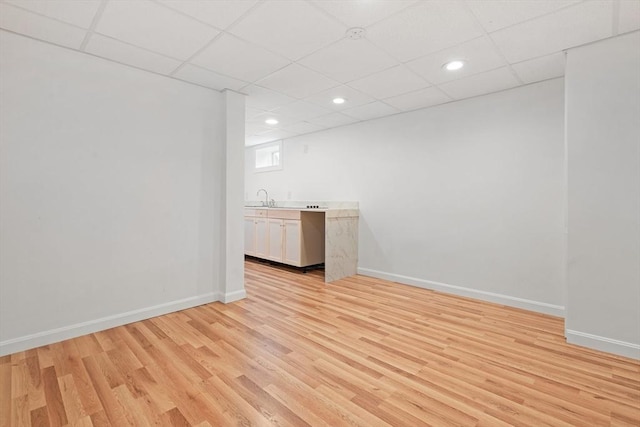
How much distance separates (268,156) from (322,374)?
5.44 m

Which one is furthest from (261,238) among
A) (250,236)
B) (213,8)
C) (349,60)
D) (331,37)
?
(213,8)

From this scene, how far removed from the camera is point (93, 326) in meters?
2.66

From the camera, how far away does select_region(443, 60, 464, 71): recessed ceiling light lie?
2820 mm

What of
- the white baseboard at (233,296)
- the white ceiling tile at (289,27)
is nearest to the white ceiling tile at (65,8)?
the white ceiling tile at (289,27)

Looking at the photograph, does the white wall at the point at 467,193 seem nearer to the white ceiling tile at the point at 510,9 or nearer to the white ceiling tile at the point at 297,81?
the white ceiling tile at the point at 510,9

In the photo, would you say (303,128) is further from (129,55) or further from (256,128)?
(129,55)

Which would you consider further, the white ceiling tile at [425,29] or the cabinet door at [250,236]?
the cabinet door at [250,236]

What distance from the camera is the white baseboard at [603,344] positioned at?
2303 mm

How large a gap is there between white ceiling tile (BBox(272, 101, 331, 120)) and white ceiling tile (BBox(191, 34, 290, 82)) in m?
0.99

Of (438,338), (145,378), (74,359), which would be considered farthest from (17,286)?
(438,338)

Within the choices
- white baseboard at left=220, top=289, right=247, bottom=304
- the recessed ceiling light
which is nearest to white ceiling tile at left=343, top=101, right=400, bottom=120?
the recessed ceiling light

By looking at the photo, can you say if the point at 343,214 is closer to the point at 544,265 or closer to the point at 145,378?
the point at 544,265

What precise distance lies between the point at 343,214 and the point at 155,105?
284 centimetres

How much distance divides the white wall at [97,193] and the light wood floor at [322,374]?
1.04 ft
